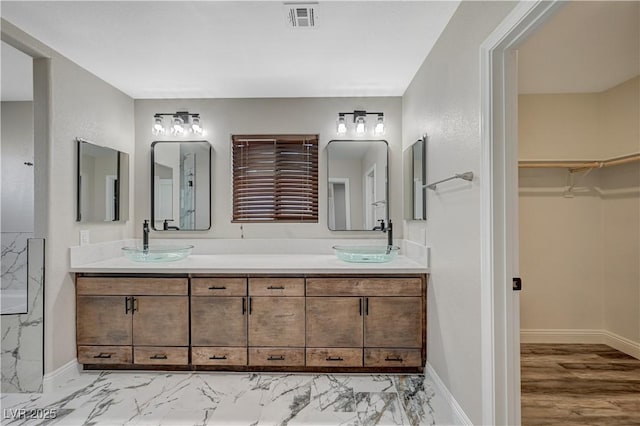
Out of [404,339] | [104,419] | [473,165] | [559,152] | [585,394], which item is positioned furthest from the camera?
[559,152]

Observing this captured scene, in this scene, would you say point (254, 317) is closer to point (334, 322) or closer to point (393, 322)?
point (334, 322)

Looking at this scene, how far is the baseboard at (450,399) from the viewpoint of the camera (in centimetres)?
188

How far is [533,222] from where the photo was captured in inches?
128

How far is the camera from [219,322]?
2.58 m

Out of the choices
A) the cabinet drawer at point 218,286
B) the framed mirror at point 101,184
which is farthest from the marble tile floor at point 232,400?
the framed mirror at point 101,184

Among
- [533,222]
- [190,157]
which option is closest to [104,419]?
[190,157]

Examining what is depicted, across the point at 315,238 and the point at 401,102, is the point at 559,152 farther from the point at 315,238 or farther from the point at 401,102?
the point at 315,238

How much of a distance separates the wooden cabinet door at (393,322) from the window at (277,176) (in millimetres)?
1144

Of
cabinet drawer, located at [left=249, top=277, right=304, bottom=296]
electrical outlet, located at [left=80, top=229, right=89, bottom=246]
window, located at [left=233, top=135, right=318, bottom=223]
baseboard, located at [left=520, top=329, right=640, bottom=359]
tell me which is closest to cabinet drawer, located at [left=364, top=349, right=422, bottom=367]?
cabinet drawer, located at [left=249, top=277, right=304, bottom=296]

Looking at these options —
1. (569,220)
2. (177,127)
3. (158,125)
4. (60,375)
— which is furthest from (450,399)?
(158,125)

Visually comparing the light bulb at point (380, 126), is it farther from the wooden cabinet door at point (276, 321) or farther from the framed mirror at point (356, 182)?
the wooden cabinet door at point (276, 321)

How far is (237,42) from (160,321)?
2156mm

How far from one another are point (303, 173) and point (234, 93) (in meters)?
1.02

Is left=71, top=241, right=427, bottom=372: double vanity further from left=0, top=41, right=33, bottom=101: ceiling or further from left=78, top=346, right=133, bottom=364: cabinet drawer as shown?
left=0, top=41, right=33, bottom=101: ceiling
